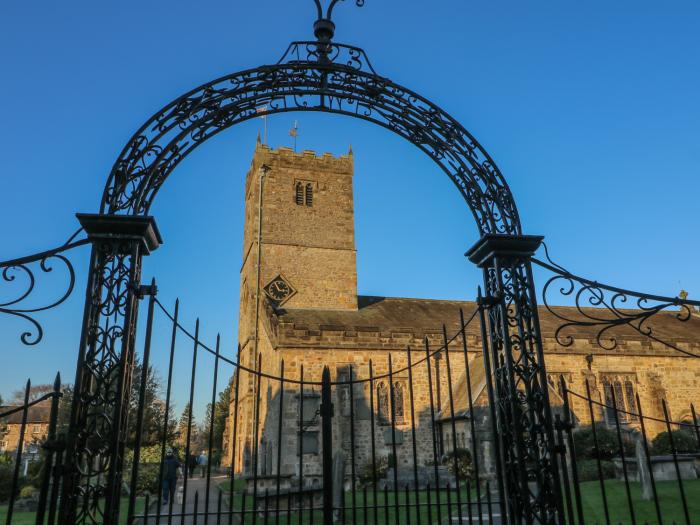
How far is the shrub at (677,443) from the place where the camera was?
59.9 ft

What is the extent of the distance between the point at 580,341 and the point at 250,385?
47.6ft

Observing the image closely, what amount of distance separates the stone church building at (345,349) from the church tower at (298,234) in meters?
0.06

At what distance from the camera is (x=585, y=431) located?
19031mm

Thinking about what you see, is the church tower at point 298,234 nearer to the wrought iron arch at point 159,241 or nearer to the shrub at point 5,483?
the shrub at point 5,483

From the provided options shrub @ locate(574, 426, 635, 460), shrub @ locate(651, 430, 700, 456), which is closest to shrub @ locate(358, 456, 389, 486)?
shrub @ locate(574, 426, 635, 460)

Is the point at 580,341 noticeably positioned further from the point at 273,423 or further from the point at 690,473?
the point at 273,423

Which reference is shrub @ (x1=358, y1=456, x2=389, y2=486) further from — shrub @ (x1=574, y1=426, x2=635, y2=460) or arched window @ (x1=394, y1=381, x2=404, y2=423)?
shrub @ (x1=574, y1=426, x2=635, y2=460)

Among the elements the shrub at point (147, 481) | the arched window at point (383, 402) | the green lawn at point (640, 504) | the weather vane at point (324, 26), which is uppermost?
the weather vane at point (324, 26)

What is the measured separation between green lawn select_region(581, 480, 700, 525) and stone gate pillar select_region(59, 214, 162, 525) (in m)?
7.20

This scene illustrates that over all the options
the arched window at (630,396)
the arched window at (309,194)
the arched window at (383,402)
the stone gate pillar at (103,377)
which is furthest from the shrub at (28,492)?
the arched window at (630,396)

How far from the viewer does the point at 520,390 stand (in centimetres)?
510

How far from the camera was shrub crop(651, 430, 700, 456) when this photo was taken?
59.9 ft

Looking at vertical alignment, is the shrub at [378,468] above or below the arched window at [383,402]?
below

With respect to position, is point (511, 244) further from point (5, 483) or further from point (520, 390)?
point (5, 483)
